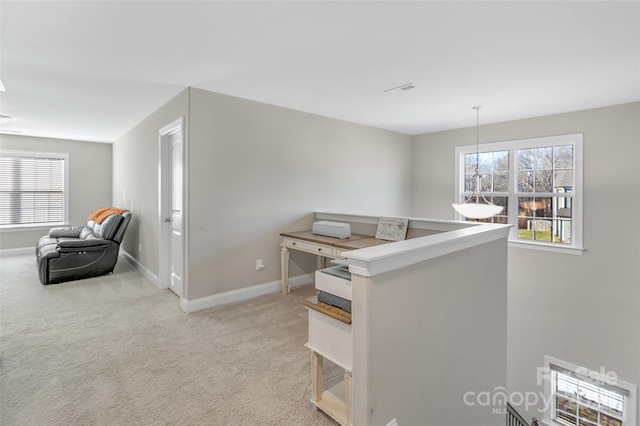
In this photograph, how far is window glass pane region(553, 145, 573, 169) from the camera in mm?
4074

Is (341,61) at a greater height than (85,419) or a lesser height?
greater

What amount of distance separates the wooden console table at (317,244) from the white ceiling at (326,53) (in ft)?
5.28

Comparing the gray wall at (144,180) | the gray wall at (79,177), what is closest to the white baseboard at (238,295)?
the gray wall at (144,180)

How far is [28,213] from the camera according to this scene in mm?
6066

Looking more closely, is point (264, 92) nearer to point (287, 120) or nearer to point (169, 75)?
point (287, 120)

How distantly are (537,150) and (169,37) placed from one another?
15.6ft

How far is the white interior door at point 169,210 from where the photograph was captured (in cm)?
369

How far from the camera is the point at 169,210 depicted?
384 cm

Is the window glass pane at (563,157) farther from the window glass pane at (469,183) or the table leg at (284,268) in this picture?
the table leg at (284,268)

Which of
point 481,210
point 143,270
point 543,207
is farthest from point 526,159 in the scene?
point 143,270

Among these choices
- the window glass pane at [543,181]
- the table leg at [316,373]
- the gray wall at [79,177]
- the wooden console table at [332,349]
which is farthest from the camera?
the gray wall at [79,177]

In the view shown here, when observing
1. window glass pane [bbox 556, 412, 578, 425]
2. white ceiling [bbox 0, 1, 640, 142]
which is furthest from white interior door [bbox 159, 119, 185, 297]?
window glass pane [bbox 556, 412, 578, 425]

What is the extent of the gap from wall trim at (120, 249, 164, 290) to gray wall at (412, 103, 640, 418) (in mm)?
4973

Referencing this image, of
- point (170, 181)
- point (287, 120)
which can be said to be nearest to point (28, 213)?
point (170, 181)
